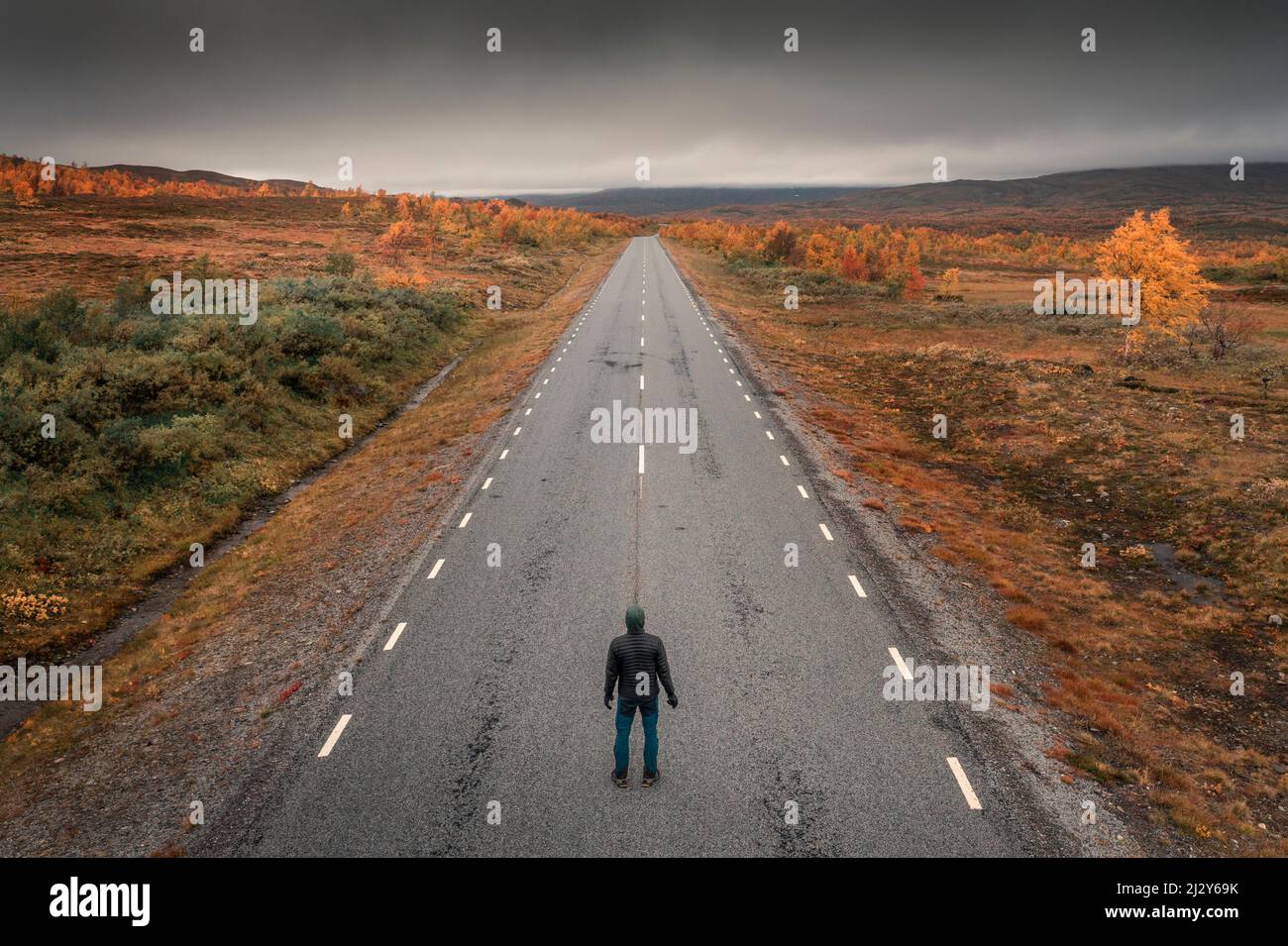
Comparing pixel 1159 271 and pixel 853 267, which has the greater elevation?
pixel 853 267

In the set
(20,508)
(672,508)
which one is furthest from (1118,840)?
(20,508)

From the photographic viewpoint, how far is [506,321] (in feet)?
144

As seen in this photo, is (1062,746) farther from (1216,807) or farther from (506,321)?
(506,321)

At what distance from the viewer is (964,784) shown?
7.74 meters

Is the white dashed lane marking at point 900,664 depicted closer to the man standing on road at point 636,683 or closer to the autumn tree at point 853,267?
the man standing on road at point 636,683

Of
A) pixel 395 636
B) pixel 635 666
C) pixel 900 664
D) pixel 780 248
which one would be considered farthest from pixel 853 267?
pixel 635 666

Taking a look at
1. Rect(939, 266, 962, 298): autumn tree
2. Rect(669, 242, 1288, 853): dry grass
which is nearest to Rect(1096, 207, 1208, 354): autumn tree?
Rect(669, 242, 1288, 853): dry grass

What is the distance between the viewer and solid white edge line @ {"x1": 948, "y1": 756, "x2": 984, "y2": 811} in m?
7.43

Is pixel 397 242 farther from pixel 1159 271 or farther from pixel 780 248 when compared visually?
pixel 1159 271

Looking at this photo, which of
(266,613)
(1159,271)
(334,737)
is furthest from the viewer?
(1159,271)

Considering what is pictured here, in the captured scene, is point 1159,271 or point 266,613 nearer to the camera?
point 266,613

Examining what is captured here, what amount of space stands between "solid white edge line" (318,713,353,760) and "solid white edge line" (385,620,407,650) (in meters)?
1.65

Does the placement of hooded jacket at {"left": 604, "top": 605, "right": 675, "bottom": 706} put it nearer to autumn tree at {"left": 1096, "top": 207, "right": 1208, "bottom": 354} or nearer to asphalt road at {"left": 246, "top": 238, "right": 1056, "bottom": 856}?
asphalt road at {"left": 246, "top": 238, "right": 1056, "bottom": 856}

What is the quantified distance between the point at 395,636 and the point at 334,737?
2.33 metres
